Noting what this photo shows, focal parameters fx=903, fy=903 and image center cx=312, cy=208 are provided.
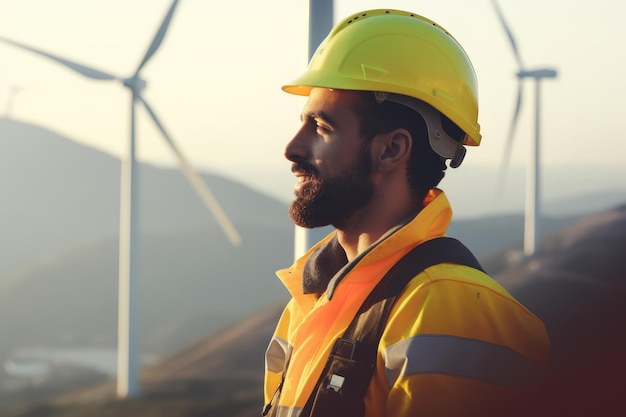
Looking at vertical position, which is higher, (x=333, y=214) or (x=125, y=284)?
(x=333, y=214)

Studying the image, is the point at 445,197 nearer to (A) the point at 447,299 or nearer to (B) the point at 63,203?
(A) the point at 447,299

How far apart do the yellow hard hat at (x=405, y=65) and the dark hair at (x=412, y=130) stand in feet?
0.22

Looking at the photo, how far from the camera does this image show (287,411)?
3.52m

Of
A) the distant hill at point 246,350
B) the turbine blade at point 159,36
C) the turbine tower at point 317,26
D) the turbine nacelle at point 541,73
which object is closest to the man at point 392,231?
the turbine tower at point 317,26

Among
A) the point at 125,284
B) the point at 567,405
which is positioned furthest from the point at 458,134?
the point at 125,284

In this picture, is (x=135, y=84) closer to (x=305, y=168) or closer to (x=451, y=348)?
(x=305, y=168)

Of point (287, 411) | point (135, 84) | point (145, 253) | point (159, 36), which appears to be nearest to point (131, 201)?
point (135, 84)

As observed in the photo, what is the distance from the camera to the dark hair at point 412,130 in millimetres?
3781

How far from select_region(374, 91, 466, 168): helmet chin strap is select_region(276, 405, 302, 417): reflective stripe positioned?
4.15ft

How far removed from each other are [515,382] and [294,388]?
935 millimetres

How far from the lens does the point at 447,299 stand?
313 cm

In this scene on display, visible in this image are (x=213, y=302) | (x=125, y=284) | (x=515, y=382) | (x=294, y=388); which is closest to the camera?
(x=515, y=382)

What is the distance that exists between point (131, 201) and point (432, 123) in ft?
95.9

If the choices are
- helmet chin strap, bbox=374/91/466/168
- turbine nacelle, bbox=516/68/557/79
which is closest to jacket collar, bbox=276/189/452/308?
helmet chin strap, bbox=374/91/466/168
